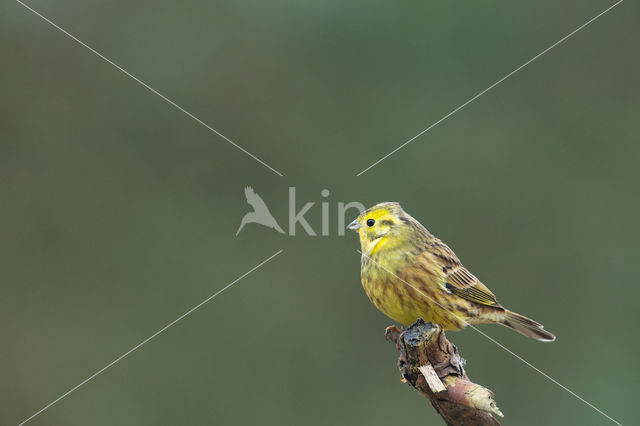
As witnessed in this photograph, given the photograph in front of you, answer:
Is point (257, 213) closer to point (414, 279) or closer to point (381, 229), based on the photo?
point (381, 229)

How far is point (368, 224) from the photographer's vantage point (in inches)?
124

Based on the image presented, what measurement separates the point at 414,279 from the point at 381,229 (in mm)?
290

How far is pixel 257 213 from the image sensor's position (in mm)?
6078

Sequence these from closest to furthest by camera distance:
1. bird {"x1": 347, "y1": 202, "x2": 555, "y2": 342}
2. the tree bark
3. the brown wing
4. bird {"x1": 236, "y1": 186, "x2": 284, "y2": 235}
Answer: the tree bark → bird {"x1": 347, "y1": 202, "x2": 555, "y2": 342} → the brown wing → bird {"x1": 236, "y1": 186, "x2": 284, "y2": 235}

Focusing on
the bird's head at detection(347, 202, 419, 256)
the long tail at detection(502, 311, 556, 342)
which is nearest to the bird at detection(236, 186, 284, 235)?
the bird's head at detection(347, 202, 419, 256)

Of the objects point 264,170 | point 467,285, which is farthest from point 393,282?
point 264,170

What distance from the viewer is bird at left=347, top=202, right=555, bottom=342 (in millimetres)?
2977

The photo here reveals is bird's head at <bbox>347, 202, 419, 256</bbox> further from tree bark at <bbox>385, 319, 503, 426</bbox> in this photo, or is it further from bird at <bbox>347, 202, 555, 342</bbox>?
tree bark at <bbox>385, 319, 503, 426</bbox>

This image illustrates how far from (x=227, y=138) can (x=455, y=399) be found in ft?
15.3

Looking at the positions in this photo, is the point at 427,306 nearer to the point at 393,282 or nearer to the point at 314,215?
the point at 393,282

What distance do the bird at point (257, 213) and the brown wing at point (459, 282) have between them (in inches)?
115

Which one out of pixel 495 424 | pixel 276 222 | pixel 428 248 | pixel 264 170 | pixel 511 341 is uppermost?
pixel 264 170

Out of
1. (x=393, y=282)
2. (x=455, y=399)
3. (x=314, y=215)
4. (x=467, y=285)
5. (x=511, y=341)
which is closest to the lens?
(x=455, y=399)

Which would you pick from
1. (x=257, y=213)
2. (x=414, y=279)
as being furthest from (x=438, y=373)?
(x=257, y=213)
